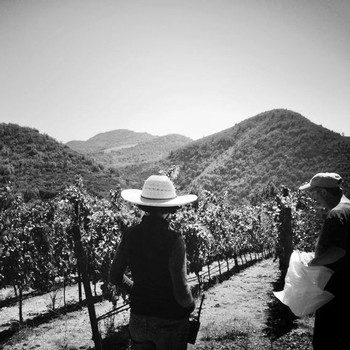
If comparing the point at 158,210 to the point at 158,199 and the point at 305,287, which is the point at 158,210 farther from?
the point at 305,287

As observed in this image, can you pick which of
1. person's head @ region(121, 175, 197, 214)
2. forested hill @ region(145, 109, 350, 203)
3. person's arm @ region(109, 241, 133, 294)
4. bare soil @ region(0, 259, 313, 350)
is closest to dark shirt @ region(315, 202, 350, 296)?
person's head @ region(121, 175, 197, 214)

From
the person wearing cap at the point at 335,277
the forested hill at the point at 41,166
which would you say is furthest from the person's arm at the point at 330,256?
the forested hill at the point at 41,166

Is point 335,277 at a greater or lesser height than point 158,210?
lesser

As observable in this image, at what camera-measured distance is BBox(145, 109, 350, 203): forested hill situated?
7300cm

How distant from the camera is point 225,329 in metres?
7.76

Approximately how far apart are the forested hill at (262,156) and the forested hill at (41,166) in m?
20.9

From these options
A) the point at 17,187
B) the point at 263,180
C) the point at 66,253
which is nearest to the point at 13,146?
the point at 17,187

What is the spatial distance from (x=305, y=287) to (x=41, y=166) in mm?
49910

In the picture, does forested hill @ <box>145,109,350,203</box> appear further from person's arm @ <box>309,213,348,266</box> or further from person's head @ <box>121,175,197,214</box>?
person's head @ <box>121,175,197,214</box>

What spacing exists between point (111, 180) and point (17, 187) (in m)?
15.7

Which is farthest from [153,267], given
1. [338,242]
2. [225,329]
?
[225,329]

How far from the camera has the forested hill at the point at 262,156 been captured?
73000mm

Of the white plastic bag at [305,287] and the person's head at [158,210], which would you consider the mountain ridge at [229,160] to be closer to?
the white plastic bag at [305,287]

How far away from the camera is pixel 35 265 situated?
1416 centimetres
